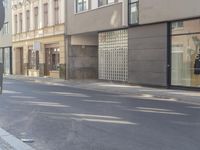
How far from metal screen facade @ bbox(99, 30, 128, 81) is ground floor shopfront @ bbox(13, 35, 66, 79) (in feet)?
16.8

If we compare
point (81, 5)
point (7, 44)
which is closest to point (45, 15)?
point (81, 5)

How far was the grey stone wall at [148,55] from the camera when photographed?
970 inches

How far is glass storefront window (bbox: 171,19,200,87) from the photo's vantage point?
22.8m

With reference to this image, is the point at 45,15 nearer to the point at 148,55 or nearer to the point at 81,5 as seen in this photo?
the point at 81,5

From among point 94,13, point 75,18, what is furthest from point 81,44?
point 94,13

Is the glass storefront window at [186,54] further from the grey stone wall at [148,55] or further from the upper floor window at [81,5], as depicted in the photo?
the upper floor window at [81,5]

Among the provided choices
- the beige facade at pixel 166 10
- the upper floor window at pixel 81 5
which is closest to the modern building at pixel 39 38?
the upper floor window at pixel 81 5

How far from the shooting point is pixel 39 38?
4244 centimetres

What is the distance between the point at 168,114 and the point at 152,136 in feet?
12.9

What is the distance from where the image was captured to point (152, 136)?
10.1m

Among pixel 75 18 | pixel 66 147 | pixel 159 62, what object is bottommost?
pixel 66 147

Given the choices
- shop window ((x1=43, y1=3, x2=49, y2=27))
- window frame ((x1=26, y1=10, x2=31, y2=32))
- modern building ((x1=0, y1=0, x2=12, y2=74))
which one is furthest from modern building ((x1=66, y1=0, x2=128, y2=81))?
modern building ((x1=0, y1=0, x2=12, y2=74))

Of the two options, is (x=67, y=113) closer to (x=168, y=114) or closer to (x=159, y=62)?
(x=168, y=114)

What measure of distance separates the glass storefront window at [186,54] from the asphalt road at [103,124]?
6347mm
